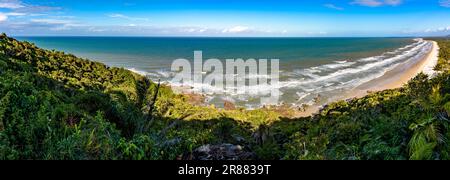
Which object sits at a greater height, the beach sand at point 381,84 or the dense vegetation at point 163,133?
the dense vegetation at point 163,133

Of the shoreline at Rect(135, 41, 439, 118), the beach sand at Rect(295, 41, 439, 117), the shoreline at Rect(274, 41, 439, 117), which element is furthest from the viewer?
the beach sand at Rect(295, 41, 439, 117)

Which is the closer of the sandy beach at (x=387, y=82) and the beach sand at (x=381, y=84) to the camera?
the beach sand at (x=381, y=84)

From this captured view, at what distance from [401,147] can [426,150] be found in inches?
47.8

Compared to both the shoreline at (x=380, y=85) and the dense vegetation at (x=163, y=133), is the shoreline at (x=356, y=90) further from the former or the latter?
the dense vegetation at (x=163, y=133)

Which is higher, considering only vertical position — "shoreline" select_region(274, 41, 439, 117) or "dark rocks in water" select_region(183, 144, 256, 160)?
"dark rocks in water" select_region(183, 144, 256, 160)

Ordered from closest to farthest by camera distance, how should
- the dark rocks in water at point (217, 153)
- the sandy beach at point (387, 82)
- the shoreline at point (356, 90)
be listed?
the dark rocks in water at point (217, 153), the shoreline at point (356, 90), the sandy beach at point (387, 82)
